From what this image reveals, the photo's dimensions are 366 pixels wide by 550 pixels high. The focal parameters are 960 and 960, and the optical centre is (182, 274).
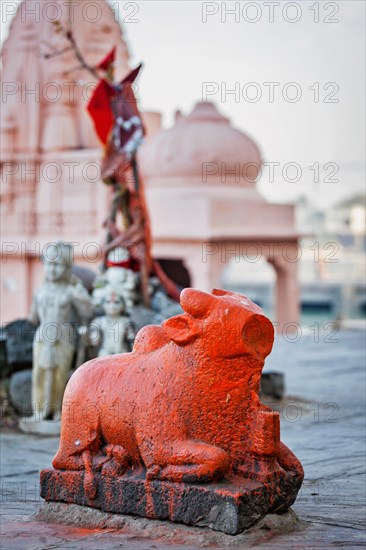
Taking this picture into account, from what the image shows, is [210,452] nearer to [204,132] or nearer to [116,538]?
[116,538]

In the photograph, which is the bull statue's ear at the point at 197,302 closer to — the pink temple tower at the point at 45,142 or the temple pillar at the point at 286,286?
the temple pillar at the point at 286,286

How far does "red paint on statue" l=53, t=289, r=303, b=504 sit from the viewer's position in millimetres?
3260

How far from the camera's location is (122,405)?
3406mm

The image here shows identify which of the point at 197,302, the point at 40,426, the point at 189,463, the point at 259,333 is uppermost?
the point at 197,302

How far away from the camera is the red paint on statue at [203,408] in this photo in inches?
128

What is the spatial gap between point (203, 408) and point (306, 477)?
1662mm

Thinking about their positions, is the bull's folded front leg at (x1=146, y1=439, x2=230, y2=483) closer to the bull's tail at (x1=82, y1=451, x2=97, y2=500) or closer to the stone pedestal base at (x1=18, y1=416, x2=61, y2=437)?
the bull's tail at (x1=82, y1=451, x2=97, y2=500)

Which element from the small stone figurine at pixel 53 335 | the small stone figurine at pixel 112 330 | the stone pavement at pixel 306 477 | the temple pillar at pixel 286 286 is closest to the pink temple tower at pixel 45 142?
the temple pillar at pixel 286 286

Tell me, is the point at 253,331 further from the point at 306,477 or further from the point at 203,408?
the point at 306,477

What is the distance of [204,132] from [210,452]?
11.6m

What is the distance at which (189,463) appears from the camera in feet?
10.6

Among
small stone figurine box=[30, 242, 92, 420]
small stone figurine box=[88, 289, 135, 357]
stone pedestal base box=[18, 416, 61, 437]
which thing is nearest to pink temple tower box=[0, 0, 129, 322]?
small stone figurine box=[88, 289, 135, 357]

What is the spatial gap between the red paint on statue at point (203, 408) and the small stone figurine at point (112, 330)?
3457mm

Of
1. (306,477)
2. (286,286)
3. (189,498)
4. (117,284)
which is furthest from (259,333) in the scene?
(286,286)
